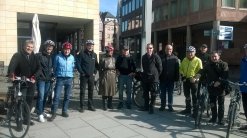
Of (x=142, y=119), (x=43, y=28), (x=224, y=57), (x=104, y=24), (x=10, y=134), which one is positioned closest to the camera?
(x=10, y=134)

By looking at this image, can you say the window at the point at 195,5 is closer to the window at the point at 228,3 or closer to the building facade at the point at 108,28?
the window at the point at 228,3

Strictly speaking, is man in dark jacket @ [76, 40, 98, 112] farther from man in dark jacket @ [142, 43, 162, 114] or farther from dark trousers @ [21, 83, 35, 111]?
dark trousers @ [21, 83, 35, 111]

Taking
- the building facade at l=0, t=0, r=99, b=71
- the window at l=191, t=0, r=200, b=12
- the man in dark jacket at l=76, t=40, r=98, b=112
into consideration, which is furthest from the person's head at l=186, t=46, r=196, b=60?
the window at l=191, t=0, r=200, b=12

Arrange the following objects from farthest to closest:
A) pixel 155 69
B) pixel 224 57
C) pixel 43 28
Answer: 1. pixel 224 57
2. pixel 43 28
3. pixel 155 69

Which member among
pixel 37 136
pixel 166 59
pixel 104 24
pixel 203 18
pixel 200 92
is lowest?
pixel 37 136

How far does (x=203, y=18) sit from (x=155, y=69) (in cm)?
2834

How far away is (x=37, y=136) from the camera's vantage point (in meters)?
6.88

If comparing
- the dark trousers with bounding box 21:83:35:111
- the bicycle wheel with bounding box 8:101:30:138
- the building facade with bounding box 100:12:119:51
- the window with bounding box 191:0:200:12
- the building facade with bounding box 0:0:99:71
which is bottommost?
the bicycle wheel with bounding box 8:101:30:138

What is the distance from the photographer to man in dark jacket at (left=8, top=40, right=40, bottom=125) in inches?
280

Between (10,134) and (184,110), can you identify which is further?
(184,110)

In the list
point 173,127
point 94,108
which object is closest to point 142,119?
point 173,127

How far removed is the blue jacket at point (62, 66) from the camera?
27.0 ft

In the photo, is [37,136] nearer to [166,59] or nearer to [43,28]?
[166,59]

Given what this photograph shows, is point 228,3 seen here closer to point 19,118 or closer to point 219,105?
point 219,105
